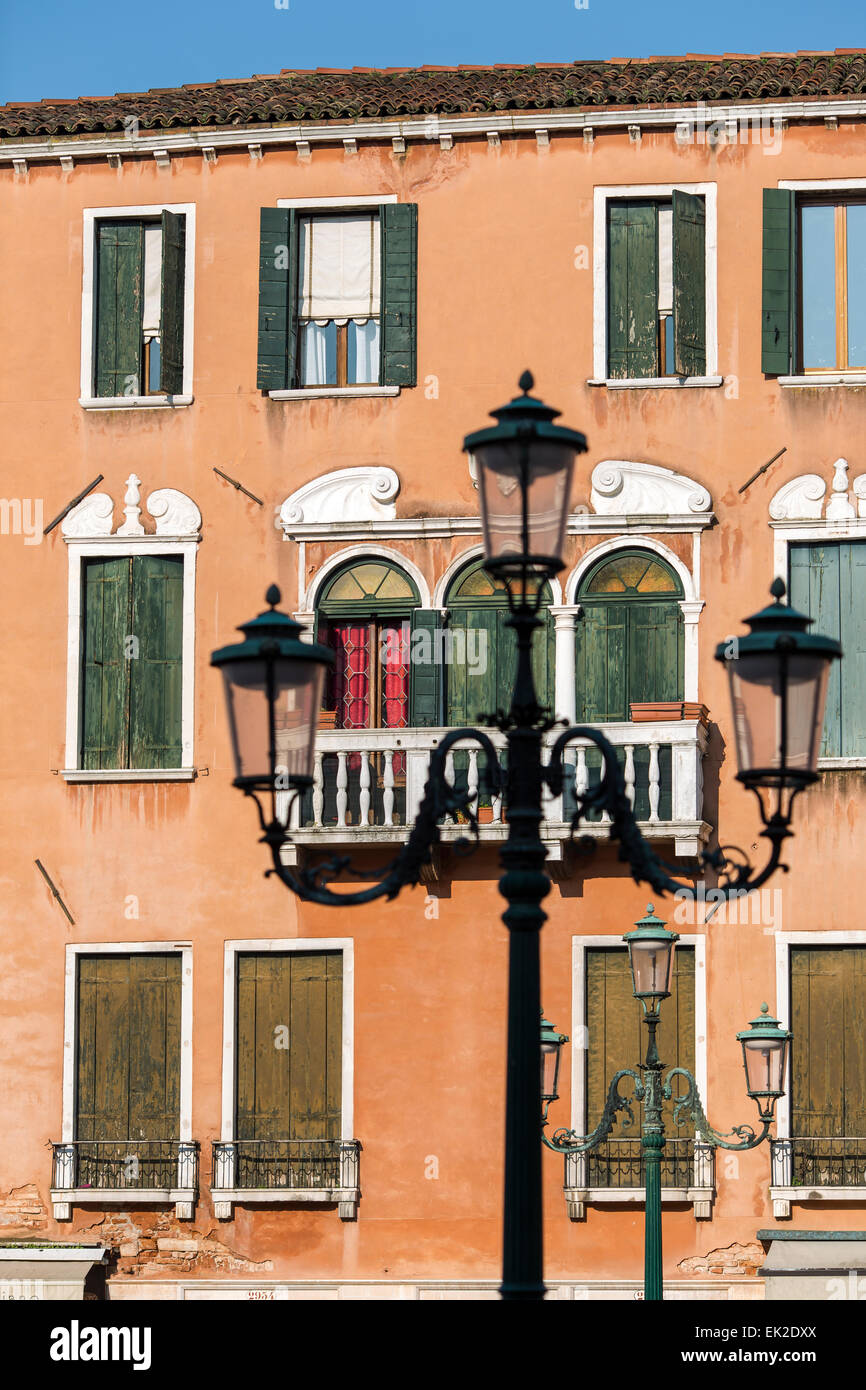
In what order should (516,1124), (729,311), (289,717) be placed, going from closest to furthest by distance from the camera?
1. (516,1124)
2. (289,717)
3. (729,311)

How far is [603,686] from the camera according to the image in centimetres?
2259

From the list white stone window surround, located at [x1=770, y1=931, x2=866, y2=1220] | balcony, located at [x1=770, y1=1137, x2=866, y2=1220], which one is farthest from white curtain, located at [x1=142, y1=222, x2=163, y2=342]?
balcony, located at [x1=770, y1=1137, x2=866, y2=1220]

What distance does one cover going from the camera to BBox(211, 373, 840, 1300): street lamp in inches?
366

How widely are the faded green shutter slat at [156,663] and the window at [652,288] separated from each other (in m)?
4.50

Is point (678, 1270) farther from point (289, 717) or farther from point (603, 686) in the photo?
point (289, 717)

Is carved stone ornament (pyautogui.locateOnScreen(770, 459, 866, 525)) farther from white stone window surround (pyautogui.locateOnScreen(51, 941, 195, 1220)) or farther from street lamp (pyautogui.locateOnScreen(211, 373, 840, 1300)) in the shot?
street lamp (pyautogui.locateOnScreen(211, 373, 840, 1300))

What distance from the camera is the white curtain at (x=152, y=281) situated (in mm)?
23859

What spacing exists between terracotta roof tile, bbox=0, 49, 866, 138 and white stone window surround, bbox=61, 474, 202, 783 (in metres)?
3.58

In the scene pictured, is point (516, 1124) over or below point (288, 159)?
below

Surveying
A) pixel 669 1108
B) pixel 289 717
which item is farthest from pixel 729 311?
pixel 289 717

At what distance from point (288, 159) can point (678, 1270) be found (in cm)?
1072

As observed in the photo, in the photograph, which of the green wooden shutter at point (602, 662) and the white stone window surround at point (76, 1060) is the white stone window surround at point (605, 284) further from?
the white stone window surround at point (76, 1060)

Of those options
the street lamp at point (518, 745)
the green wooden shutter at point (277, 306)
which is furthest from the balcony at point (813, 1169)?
the street lamp at point (518, 745)

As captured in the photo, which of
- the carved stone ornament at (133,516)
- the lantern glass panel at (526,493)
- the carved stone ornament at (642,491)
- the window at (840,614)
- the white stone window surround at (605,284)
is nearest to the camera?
the lantern glass panel at (526,493)
